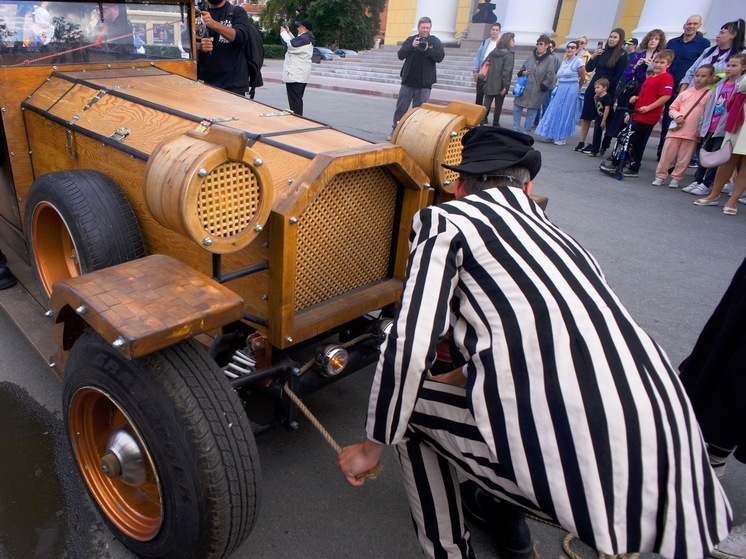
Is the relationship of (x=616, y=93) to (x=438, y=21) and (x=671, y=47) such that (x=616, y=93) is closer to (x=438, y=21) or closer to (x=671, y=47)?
(x=671, y=47)

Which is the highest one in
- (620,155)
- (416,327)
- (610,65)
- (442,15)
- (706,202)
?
(442,15)

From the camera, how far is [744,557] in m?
2.11

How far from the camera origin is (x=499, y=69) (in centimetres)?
971

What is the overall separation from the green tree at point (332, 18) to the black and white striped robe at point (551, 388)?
3744cm

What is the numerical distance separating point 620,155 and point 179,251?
7.23m

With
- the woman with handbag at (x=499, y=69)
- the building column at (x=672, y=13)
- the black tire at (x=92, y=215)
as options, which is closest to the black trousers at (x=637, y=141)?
the woman with handbag at (x=499, y=69)

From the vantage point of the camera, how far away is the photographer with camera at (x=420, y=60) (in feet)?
28.4

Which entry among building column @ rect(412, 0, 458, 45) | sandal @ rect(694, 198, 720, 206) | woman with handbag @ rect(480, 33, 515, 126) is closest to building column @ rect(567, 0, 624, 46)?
building column @ rect(412, 0, 458, 45)

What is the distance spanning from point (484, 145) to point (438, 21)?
2155 cm

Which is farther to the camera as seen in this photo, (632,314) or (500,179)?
(632,314)

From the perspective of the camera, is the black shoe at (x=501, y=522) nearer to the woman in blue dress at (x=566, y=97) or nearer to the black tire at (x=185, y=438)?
the black tire at (x=185, y=438)

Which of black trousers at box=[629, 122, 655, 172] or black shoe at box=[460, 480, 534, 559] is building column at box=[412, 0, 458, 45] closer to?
black trousers at box=[629, 122, 655, 172]

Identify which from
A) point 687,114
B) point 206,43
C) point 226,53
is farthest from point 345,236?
point 687,114

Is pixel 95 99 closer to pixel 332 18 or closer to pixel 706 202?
pixel 706 202
